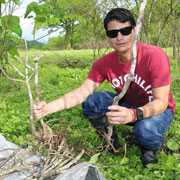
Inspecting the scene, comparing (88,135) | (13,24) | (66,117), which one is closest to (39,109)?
(88,135)

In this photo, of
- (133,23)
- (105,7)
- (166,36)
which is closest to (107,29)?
(133,23)

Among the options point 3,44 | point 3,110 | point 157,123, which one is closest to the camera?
point 157,123


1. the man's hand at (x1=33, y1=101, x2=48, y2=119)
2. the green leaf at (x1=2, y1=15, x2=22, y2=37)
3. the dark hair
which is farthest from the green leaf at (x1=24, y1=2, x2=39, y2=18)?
the man's hand at (x1=33, y1=101, x2=48, y2=119)

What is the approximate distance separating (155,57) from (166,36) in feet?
29.6

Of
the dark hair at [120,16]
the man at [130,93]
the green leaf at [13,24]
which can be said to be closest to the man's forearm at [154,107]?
the man at [130,93]

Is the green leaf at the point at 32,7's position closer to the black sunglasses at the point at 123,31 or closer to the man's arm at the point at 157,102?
the black sunglasses at the point at 123,31

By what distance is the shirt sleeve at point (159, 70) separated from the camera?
3.62m

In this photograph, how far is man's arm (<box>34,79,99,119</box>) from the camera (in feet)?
11.4

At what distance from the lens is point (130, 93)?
4.02 m

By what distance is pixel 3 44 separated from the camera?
6449 millimetres

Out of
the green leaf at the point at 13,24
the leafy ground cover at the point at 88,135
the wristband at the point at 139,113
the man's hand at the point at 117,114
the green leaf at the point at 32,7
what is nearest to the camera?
the man's hand at the point at 117,114

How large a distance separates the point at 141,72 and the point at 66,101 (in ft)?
2.02

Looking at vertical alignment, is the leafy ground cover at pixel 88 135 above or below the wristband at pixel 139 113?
below

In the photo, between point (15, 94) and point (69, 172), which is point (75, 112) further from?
point (69, 172)
